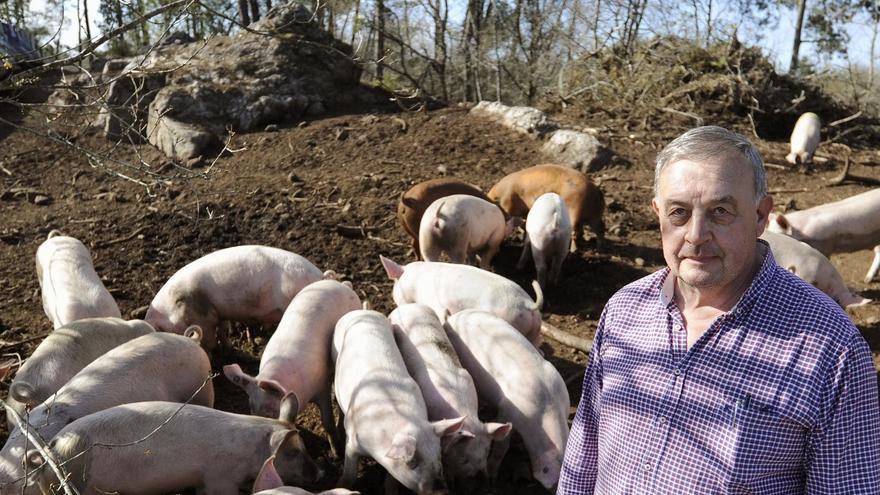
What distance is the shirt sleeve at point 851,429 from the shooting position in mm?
1736

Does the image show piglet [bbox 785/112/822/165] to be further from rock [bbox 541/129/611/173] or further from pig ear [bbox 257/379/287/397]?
pig ear [bbox 257/379/287/397]

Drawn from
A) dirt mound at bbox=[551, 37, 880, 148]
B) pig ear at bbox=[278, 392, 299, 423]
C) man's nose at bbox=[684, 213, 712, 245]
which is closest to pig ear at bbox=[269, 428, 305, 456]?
pig ear at bbox=[278, 392, 299, 423]

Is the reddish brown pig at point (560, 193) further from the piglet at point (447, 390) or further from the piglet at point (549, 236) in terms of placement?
the piglet at point (447, 390)

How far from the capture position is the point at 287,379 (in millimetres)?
4316

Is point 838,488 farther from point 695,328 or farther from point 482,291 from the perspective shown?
point 482,291

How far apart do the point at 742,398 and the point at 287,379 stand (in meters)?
2.94

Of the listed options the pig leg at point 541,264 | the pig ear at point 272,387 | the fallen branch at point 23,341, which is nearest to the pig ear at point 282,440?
the pig ear at point 272,387

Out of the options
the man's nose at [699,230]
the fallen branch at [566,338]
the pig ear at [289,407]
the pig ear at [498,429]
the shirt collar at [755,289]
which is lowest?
the fallen branch at [566,338]

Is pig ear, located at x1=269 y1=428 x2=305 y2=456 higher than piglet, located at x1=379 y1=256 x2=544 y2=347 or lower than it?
lower

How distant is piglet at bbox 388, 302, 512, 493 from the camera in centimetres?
377

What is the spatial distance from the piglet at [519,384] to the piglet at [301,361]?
790mm

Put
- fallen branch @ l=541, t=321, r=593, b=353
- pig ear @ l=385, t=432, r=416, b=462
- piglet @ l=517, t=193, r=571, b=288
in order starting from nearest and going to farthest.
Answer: pig ear @ l=385, t=432, r=416, b=462, fallen branch @ l=541, t=321, r=593, b=353, piglet @ l=517, t=193, r=571, b=288

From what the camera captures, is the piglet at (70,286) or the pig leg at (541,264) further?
the pig leg at (541,264)

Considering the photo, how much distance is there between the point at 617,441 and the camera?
215 centimetres
